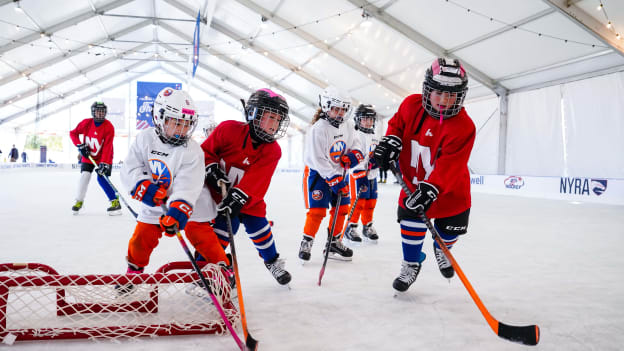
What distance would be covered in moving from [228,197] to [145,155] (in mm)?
421

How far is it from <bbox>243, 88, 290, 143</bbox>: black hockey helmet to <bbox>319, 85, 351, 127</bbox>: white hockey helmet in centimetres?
74

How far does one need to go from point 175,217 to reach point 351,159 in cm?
155

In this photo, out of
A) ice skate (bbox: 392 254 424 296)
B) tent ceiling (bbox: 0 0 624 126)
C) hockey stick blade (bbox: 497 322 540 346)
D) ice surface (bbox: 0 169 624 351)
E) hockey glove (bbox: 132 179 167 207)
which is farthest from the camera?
tent ceiling (bbox: 0 0 624 126)

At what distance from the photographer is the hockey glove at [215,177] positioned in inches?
77.7

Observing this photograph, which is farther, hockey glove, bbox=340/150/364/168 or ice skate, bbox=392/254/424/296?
hockey glove, bbox=340/150/364/168

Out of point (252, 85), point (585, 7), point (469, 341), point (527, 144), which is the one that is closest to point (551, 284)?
point (469, 341)

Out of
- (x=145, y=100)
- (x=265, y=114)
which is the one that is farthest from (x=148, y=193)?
(x=145, y=100)

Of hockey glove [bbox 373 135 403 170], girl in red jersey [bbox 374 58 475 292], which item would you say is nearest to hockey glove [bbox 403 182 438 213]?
girl in red jersey [bbox 374 58 475 292]

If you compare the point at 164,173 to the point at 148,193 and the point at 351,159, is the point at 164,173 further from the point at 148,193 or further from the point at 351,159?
the point at 351,159

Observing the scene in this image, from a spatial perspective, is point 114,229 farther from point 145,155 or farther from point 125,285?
point 125,285

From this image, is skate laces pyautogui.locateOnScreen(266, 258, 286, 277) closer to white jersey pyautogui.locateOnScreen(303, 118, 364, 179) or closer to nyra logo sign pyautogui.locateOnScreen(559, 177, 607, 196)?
white jersey pyautogui.locateOnScreen(303, 118, 364, 179)

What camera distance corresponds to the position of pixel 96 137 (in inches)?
179

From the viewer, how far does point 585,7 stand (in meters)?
6.29

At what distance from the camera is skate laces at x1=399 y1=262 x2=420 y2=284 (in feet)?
6.42
